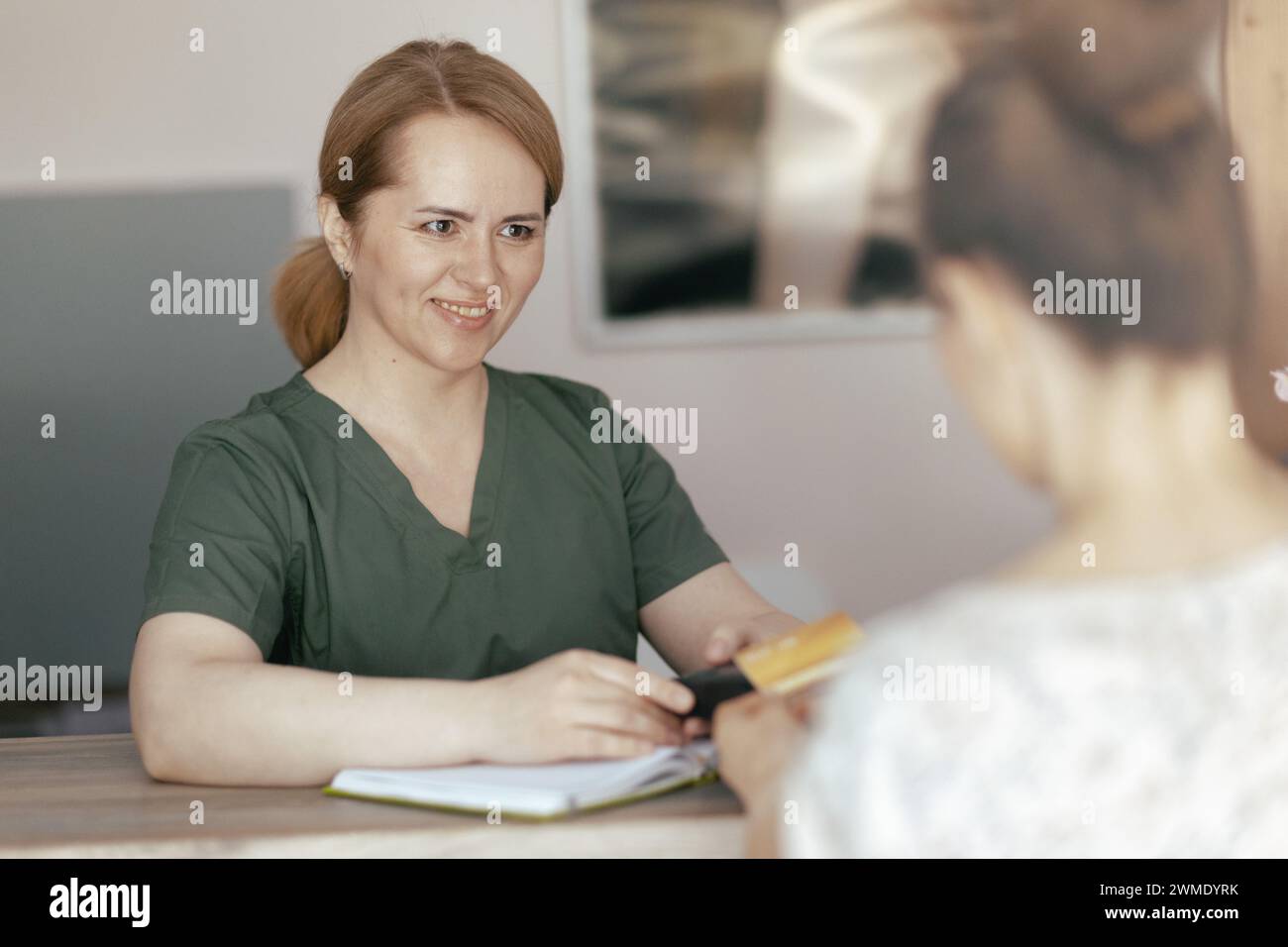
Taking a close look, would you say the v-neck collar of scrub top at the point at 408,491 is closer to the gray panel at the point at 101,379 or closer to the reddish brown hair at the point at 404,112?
the reddish brown hair at the point at 404,112

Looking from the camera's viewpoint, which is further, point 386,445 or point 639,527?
point 639,527

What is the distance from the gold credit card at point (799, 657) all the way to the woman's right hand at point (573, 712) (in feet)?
0.28

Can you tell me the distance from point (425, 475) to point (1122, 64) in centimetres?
91

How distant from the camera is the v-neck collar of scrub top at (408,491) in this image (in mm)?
1388

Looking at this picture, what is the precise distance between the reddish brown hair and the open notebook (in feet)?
2.20

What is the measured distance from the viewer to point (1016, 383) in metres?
0.72

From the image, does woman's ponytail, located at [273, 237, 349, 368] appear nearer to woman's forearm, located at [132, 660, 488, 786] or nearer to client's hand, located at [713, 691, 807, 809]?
woman's forearm, located at [132, 660, 488, 786]

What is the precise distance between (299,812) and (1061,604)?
1.85 feet

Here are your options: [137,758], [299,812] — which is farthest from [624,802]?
[137,758]

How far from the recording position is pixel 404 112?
1424 mm

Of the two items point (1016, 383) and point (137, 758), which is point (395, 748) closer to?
point (137, 758)

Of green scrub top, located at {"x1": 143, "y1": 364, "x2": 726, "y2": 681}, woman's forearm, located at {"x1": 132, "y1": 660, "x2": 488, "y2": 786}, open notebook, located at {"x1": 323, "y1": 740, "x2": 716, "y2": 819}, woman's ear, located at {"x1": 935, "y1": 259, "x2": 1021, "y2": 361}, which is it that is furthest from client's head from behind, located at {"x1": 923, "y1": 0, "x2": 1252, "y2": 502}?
green scrub top, located at {"x1": 143, "y1": 364, "x2": 726, "y2": 681}
